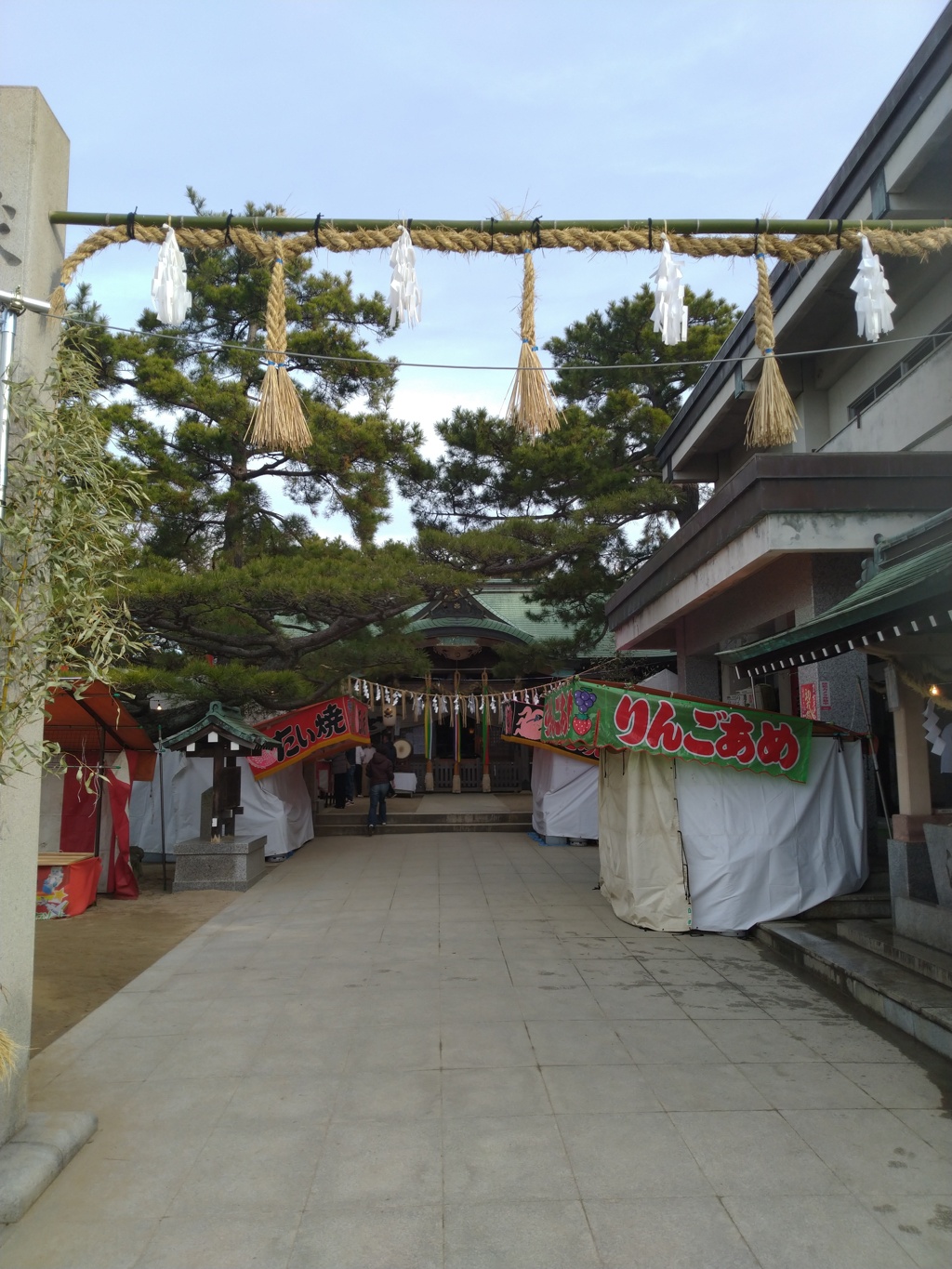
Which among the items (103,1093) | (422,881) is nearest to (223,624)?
(422,881)

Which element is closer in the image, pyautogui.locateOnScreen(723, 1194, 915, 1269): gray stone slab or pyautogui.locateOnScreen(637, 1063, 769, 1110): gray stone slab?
pyautogui.locateOnScreen(723, 1194, 915, 1269): gray stone slab

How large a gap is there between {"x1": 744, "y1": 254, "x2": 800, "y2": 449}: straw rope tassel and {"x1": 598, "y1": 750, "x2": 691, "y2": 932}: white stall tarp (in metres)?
4.10

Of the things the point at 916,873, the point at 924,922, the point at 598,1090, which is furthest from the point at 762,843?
the point at 598,1090

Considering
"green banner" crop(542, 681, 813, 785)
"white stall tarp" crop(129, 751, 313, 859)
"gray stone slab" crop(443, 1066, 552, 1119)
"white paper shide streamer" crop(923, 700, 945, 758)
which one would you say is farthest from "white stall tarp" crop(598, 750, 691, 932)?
"white stall tarp" crop(129, 751, 313, 859)

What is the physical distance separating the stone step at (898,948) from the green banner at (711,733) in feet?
4.60

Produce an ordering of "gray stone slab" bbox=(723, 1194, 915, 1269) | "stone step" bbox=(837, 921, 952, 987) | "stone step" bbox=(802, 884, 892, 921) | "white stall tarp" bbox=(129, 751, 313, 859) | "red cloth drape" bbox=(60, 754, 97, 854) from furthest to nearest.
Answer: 1. "white stall tarp" bbox=(129, 751, 313, 859)
2. "red cloth drape" bbox=(60, 754, 97, 854)
3. "stone step" bbox=(802, 884, 892, 921)
4. "stone step" bbox=(837, 921, 952, 987)
5. "gray stone slab" bbox=(723, 1194, 915, 1269)

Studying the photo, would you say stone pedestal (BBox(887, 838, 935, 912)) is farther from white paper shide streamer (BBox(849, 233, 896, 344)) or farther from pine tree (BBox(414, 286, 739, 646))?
pine tree (BBox(414, 286, 739, 646))

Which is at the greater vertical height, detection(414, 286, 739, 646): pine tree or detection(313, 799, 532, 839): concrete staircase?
detection(414, 286, 739, 646): pine tree

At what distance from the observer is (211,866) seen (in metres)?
11.2

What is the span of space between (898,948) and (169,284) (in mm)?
6513

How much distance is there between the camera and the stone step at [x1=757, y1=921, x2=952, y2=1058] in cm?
524

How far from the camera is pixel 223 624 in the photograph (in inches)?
503

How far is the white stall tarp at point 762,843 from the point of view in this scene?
815 centimetres

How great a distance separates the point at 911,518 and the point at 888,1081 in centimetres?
509
